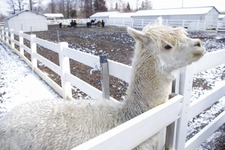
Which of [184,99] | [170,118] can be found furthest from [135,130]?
[184,99]

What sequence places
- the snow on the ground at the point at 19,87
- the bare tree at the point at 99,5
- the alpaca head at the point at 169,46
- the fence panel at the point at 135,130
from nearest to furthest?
1. the fence panel at the point at 135,130
2. the alpaca head at the point at 169,46
3. the snow on the ground at the point at 19,87
4. the bare tree at the point at 99,5

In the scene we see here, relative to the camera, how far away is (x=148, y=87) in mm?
→ 1979

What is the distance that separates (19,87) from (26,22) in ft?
120

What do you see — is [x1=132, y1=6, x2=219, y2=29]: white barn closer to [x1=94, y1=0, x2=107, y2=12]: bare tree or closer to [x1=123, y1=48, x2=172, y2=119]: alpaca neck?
[x1=123, y1=48, x2=172, y2=119]: alpaca neck

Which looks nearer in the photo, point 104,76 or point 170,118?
point 170,118

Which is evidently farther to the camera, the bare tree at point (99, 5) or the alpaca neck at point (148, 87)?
the bare tree at point (99, 5)

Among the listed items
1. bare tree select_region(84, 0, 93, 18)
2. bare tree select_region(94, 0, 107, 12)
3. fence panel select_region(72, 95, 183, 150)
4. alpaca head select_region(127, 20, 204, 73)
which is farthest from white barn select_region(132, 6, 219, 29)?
bare tree select_region(84, 0, 93, 18)

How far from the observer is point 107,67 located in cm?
315

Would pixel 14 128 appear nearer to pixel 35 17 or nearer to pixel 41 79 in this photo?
pixel 41 79

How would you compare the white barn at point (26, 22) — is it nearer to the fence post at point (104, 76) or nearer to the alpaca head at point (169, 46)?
the fence post at point (104, 76)

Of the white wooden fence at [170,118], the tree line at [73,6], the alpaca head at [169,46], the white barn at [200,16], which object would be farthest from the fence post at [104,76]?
the tree line at [73,6]

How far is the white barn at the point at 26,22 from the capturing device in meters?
37.8

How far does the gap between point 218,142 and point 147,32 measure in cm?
217

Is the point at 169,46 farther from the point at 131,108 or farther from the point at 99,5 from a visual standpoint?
the point at 99,5
